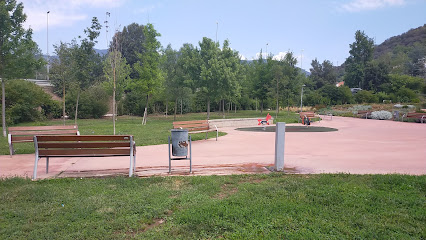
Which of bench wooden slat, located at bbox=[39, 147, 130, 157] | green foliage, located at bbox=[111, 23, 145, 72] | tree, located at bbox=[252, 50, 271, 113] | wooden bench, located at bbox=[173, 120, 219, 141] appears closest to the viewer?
bench wooden slat, located at bbox=[39, 147, 130, 157]

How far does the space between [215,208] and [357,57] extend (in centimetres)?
8289

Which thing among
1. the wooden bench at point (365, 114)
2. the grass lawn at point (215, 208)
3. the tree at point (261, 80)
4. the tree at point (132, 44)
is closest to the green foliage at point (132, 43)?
the tree at point (132, 44)

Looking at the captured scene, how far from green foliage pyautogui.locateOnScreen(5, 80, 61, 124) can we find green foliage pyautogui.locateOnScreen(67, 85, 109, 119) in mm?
2729

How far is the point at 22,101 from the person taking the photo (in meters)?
21.8

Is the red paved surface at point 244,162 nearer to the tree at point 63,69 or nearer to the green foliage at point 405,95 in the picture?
the tree at point 63,69

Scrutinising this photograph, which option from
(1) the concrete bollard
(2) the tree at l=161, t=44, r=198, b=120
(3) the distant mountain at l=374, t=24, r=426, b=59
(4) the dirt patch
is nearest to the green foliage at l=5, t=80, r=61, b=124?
(2) the tree at l=161, t=44, r=198, b=120

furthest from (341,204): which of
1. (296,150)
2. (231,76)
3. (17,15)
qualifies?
(231,76)

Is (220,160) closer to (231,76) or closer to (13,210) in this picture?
(13,210)

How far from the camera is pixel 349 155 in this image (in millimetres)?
8281

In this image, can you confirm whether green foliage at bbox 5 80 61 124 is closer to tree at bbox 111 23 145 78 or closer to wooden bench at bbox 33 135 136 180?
wooden bench at bbox 33 135 136 180

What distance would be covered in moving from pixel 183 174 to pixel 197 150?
3251 mm

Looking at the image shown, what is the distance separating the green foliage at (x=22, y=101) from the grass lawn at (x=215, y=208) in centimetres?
1896

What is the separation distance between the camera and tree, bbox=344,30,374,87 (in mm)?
69438

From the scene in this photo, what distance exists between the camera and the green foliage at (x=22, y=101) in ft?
69.4
